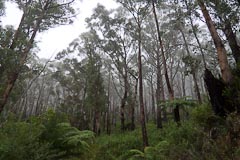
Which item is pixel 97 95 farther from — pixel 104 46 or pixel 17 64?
pixel 17 64

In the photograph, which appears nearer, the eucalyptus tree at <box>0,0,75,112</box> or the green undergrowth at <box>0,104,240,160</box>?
the green undergrowth at <box>0,104,240,160</box>

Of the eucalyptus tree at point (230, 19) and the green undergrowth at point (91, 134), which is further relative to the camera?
the eucalyptus tree at point (230, 19)

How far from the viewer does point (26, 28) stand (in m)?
11.7

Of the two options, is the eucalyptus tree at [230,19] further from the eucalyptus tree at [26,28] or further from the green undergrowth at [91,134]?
the eucalyptus tree at [26,28]

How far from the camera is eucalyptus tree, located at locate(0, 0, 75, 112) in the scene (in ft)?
30.7

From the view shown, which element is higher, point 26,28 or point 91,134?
point 26,28

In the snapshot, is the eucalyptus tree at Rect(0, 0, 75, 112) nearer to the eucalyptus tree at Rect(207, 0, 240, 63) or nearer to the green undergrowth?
the green undergrowth

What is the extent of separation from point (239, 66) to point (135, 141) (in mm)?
6302

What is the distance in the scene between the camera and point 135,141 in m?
11.2

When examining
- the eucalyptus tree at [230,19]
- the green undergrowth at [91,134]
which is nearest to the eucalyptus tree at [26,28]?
the green undergrowth at [91,134]

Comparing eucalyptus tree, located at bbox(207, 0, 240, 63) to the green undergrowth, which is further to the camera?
eucalyptus tree, located at bbox(207, 0, 240, 63)

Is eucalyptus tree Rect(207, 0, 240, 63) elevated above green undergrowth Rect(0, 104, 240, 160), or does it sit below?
above

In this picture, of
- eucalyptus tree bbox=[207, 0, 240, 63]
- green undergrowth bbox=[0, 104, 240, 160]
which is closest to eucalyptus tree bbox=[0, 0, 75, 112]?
green undergrowth bbox=[0, 104, 240, 160]

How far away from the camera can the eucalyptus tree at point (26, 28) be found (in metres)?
9.35
